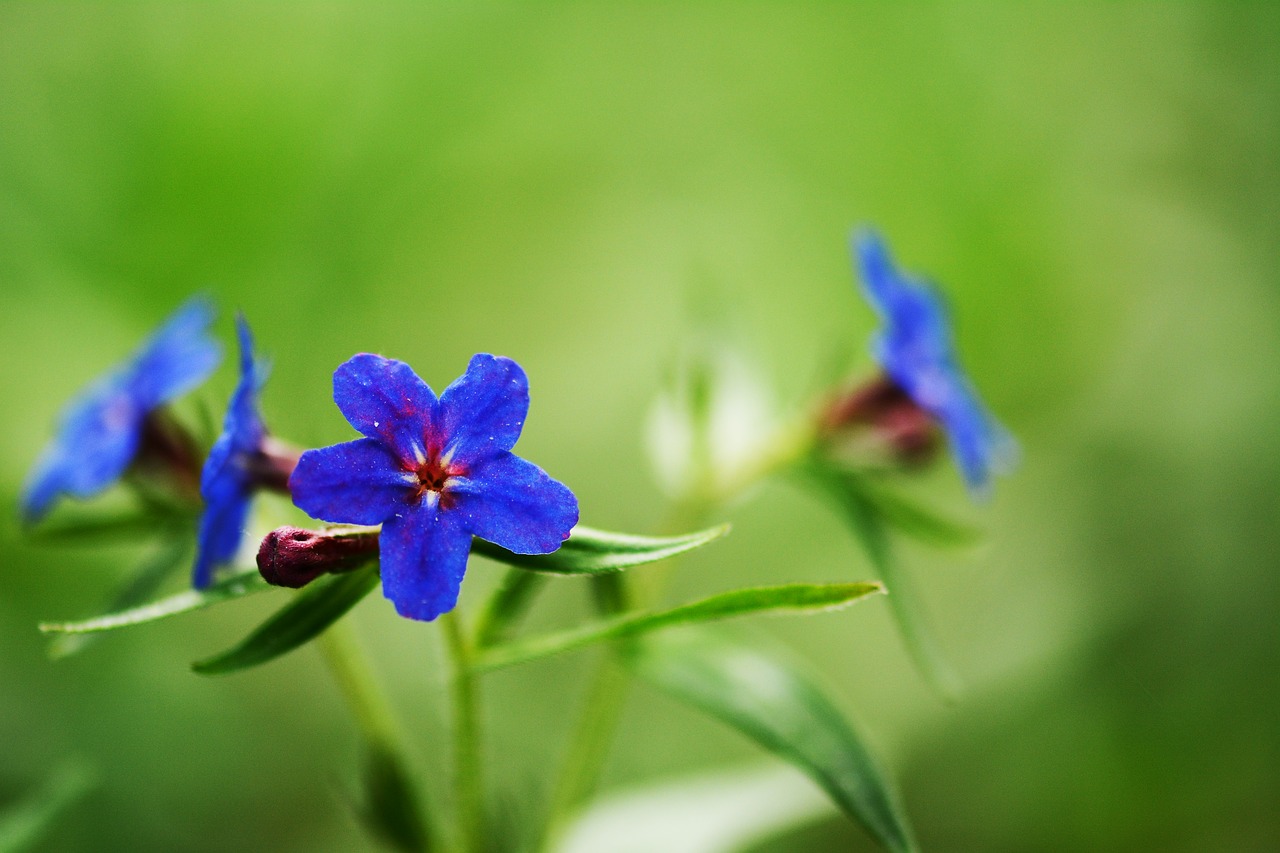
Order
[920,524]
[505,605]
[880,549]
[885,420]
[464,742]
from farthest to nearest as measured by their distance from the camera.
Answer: [885,420]
[920,524]
[880,549]
[464,742]
[505,605]

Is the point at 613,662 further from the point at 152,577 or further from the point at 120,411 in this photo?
the point at 120,411

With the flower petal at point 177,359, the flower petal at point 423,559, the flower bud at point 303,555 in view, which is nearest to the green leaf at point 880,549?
the flower petal at point 423,559

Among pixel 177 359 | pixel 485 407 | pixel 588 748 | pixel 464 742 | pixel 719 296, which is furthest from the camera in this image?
pixel 719 296

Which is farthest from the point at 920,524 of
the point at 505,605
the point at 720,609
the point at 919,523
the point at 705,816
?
the point at 505,605

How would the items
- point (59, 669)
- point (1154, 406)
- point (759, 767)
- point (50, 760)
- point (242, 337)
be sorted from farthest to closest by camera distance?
point (1154, 406), point (59, 669), point (50, 760), point (759, 767), point (242, 337)

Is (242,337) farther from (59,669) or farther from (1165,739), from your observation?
(1165,739)

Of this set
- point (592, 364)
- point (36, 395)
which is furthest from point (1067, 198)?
point (36, 395)
